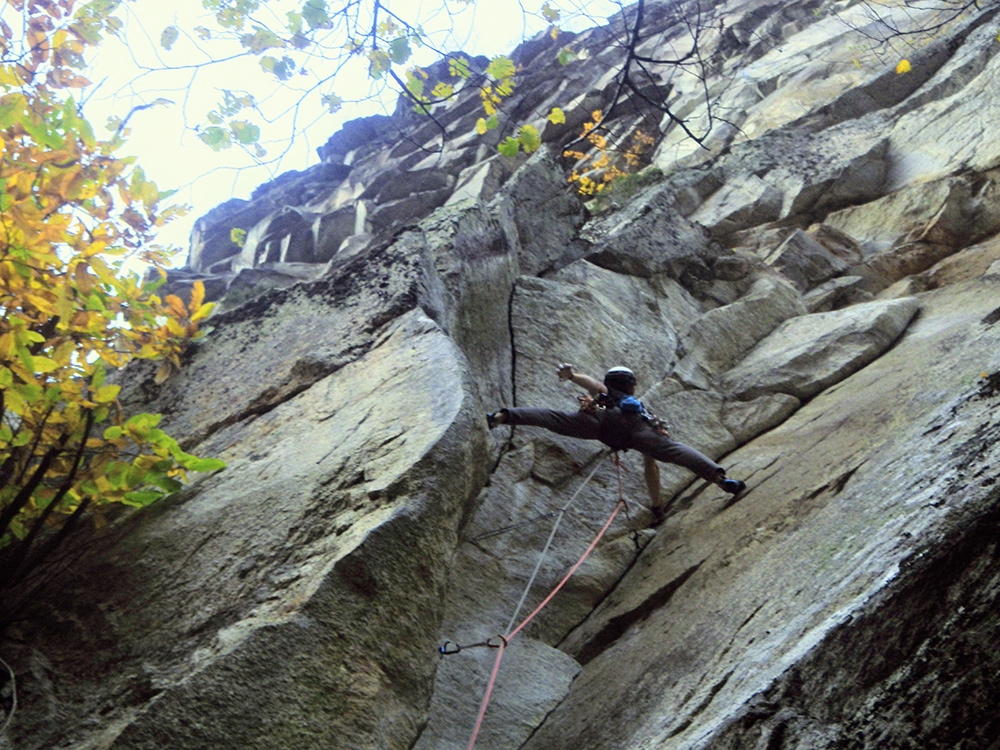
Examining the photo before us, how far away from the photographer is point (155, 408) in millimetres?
5566

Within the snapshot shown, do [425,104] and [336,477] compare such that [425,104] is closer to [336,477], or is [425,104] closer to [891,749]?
[336,477]

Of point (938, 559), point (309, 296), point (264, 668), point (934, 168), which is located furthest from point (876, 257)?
point (264, 668)

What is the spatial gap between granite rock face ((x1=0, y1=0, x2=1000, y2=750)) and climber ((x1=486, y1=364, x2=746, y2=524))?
12.4 inches

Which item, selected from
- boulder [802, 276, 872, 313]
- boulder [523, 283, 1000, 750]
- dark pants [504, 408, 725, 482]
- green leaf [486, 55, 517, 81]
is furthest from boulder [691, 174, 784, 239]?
green leaf [486, 55, 517, 81]

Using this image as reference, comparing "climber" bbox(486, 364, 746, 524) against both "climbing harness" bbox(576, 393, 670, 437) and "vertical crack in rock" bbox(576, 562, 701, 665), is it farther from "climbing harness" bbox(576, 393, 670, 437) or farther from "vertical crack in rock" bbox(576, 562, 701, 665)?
"vertical crack in rock" bbox(576, 562, 701, 665)

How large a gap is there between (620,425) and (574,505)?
2.41ft

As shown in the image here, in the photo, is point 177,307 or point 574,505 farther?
point 574,505

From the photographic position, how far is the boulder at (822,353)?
289 inches

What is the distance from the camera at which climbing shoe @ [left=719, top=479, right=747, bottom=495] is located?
5.69m

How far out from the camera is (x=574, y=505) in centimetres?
619

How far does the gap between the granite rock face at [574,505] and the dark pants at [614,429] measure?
1.17ft

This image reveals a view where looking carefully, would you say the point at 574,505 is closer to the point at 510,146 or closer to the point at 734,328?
the point at 510,146

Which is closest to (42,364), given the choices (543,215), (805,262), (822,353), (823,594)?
(823,594)

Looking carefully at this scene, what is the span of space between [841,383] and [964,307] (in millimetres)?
1478
